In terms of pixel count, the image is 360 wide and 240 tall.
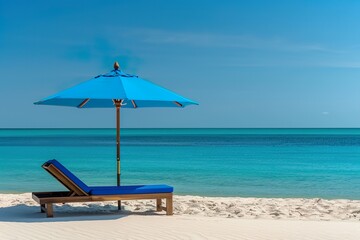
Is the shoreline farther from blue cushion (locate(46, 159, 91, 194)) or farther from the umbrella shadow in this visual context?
blue cushion (locate(46, 159, 91, 194))

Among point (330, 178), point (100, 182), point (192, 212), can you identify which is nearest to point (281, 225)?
point (192, 212)

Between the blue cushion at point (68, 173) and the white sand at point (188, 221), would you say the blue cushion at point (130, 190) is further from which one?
the white sand at point (188, 221)

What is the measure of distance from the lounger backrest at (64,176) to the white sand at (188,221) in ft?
1.22

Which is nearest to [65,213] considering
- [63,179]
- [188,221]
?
[63,179]

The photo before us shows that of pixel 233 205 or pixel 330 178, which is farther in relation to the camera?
pixel 330 178

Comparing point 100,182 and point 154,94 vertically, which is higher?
point 154,94

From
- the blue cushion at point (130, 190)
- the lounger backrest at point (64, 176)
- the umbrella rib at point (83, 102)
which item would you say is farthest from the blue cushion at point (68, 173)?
the umbrella rib at point (83, 102)

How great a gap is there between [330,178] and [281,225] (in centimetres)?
1050

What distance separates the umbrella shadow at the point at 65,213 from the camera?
7164 millimetres

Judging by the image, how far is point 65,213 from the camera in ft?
26.3

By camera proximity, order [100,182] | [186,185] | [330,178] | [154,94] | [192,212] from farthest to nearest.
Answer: [330,178] → [100,182] → [186,185] → [192,212] → [154,94]

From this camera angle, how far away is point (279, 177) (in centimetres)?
1698

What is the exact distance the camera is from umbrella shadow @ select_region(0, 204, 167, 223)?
282 inches

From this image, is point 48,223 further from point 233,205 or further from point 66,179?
point 233,205
